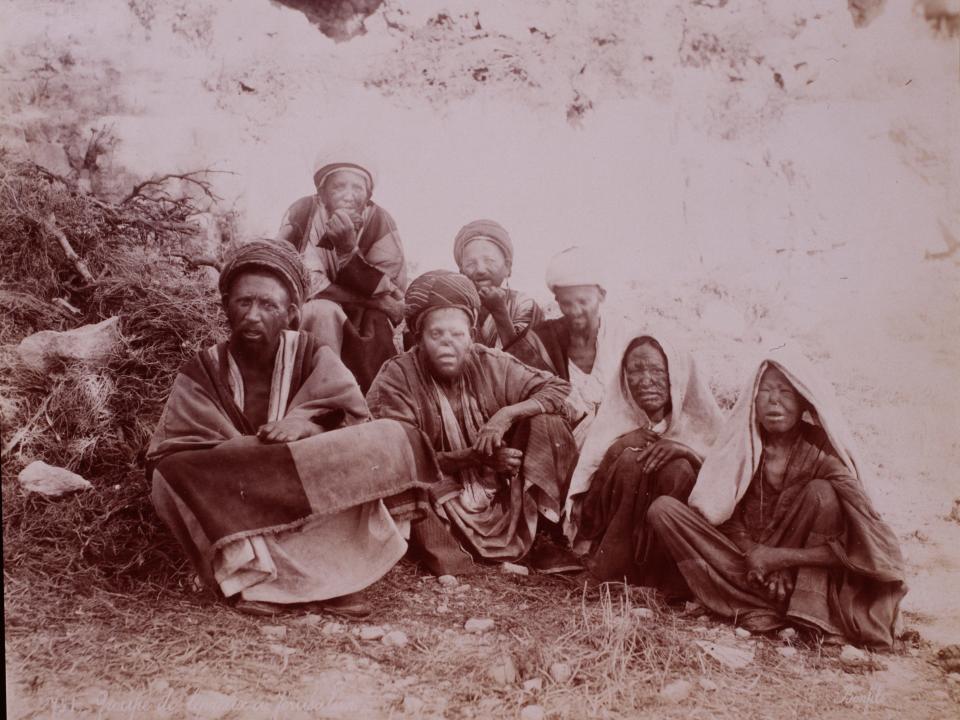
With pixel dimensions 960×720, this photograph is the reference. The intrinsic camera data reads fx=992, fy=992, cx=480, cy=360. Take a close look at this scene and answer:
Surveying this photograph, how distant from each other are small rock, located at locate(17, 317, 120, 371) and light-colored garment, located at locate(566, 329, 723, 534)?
6.75ft

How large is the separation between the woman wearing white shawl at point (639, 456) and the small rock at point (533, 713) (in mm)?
607

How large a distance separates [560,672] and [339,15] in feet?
9.64

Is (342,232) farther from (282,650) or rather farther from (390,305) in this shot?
(282,650)

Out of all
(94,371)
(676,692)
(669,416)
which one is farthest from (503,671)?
(94,371)

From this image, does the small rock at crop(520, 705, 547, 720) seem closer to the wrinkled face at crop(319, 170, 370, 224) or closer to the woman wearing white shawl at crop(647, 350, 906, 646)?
the woman wearing white shawl at crop(647, 350, 906, 646)

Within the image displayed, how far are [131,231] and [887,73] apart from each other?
338 cm

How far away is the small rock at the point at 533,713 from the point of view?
3.60 meters

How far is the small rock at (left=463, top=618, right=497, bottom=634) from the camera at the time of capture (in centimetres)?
382

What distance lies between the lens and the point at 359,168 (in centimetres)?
434

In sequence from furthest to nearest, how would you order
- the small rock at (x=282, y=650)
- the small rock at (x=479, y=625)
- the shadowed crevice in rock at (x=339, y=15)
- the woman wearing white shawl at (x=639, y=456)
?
the shadowed crevice in rock at (x=339, y=15) → the woman wearing white shawl at (x=639, y=456) → the small rock at (x=479, y=625) → the small rock at (x=282, y=650)

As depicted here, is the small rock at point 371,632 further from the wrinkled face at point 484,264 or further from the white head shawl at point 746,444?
the wrinkled face at point 484,264

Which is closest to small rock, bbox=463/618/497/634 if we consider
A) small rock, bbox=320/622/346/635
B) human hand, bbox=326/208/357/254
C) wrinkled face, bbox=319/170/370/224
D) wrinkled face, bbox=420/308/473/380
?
small rock, bbox=320/622/346/635

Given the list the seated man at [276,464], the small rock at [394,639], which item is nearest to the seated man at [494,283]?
the seated man at [276,464]

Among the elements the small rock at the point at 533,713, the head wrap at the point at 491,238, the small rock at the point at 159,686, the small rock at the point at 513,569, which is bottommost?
the small rock at the point at 533,713
